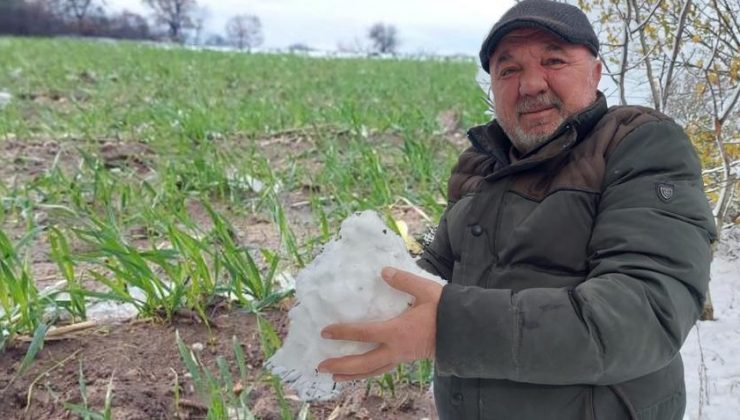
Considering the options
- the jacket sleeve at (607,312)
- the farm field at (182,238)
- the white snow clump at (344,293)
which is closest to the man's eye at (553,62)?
the jacket sleeve at (607,312)

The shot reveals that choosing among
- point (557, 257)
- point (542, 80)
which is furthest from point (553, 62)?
point (557, 257)

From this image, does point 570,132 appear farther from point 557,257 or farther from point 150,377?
point 150,377

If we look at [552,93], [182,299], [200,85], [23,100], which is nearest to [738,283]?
[552,93]

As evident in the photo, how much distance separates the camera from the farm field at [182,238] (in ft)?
5.45

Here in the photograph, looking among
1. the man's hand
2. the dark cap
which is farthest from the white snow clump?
the dark cap

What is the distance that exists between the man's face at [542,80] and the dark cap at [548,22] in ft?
0.06

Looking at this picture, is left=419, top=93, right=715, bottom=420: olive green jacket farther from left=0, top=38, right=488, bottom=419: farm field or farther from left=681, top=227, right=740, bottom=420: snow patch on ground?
left=681, top=227, right=740, bottom=420: snow patch on ground

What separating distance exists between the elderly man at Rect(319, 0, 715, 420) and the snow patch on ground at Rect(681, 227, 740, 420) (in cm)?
71

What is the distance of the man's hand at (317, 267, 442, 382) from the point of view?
89 cm

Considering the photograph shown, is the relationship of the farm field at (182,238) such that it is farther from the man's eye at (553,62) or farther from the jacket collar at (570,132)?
the man's eye at (553,62)

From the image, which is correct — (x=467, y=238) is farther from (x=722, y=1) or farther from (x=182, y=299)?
(x=722, y=1)

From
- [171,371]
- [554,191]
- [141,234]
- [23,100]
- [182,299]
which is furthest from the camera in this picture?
[23,100]

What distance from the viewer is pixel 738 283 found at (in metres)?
2.40

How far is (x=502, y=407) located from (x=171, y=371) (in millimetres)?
950
